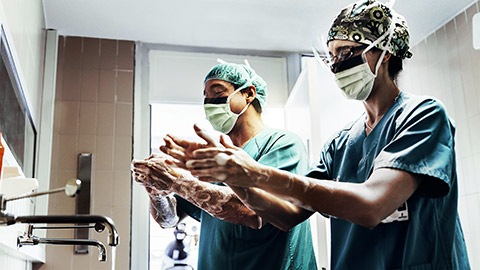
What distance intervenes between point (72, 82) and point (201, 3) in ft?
3.00

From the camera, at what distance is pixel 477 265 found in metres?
2.76

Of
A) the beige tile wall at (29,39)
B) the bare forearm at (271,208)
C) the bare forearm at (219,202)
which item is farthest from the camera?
the beige tile wall at (29,39)

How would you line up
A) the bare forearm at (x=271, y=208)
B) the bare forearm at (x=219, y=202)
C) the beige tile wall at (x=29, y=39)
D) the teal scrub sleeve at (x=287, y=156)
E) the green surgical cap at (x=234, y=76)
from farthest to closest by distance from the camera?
the green surgical cap at (x=234, y=76) → the beige tile wall at (x=29, y=39) → the teal scrub sleeve at (x=287, y=156) → the bare forearm at (x=219, y=202) → the bare forearm at (x=271, y=208)

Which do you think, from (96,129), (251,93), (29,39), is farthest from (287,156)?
(96,129)

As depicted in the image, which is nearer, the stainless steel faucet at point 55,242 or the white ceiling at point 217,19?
the stainless steel faucet at point 55,242

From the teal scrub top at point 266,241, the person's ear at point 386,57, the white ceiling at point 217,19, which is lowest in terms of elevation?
the teal scrub top at point 266,241

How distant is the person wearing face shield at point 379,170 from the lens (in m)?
1.00

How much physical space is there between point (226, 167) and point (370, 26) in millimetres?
536

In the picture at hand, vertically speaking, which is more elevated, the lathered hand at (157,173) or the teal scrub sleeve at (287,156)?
the teal scrub sleeve at (287,156)

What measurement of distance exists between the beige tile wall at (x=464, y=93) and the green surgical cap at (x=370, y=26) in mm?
1573

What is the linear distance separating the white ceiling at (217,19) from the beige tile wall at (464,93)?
0.11 metres

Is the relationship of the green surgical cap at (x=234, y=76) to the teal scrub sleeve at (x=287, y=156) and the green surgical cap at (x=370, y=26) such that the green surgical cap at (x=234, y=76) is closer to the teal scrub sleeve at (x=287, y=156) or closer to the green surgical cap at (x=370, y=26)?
Answer: the teal scrub sleeve at (x=287, y=156)

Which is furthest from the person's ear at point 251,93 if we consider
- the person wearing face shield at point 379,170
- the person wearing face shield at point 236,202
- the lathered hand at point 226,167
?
the lathered hand at point 226,167

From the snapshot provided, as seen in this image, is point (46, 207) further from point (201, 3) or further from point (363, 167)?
point (363, 167)
